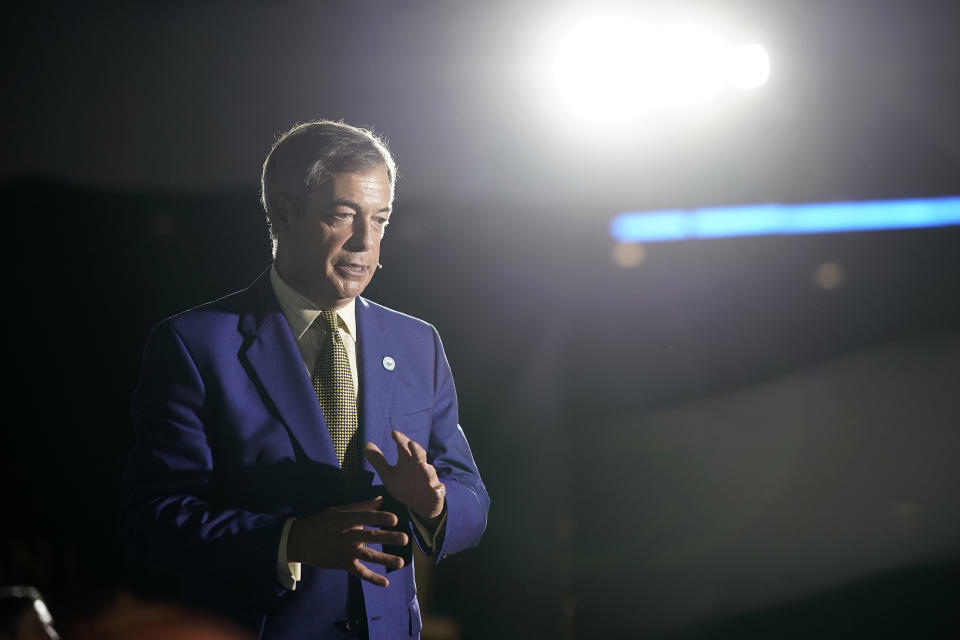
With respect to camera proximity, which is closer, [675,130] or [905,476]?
[675,130]

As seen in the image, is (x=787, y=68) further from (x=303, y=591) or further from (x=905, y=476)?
(x=303, y=591)

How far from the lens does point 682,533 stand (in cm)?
298

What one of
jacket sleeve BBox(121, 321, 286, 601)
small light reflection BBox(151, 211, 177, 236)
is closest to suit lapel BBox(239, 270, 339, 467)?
jacket sleeve BBox(121, 321, 286, 601)

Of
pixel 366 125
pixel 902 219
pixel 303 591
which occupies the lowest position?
pixel 303 591

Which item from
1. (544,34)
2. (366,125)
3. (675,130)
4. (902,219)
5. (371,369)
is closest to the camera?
(371,369)

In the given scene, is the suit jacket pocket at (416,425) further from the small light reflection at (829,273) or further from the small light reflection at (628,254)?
the small light reflection at (829,273)

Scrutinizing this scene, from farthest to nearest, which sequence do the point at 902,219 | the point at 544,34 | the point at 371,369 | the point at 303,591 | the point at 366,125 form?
the point at 902,219 → the point at 544,34 → the point at 366,125 → the point at 371,369 → the point at 303,591

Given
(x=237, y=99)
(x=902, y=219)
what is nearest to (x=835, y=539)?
(x=902, y=219)

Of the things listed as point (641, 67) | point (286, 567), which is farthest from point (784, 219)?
point (286, 567)

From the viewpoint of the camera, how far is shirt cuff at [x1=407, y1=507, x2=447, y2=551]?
1412 millimetres

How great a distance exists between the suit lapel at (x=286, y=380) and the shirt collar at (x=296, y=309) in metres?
0.03

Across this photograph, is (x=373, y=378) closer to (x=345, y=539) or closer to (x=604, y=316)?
(x=345, y=539)

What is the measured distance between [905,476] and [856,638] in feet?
2.07

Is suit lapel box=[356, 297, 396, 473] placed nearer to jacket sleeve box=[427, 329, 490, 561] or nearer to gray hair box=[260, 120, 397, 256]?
jacket sleeve box=[427, 329, 490, 561]
